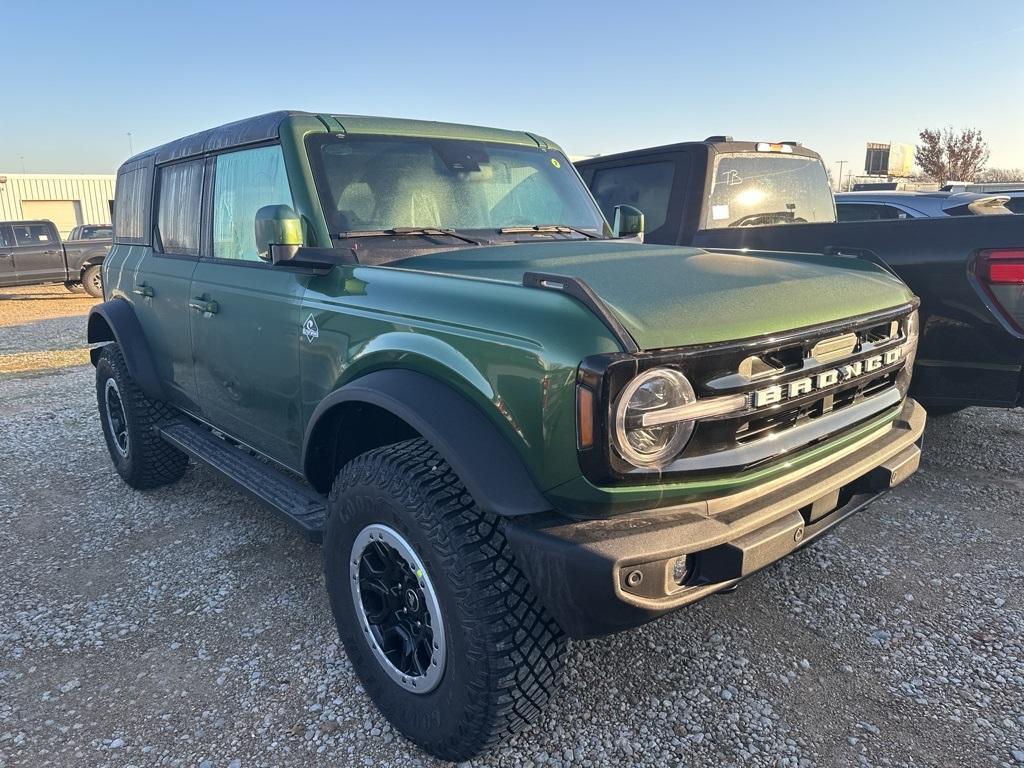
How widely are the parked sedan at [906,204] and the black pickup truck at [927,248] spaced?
2530 mm

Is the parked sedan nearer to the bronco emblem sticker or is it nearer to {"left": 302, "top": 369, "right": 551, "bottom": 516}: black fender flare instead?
the bronco emblem sticker

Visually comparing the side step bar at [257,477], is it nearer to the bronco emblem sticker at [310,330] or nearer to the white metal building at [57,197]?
the bronco emblem sticker at [310,330]

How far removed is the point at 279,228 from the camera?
8.68ft

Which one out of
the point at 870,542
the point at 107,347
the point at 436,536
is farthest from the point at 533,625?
the point at 107,347

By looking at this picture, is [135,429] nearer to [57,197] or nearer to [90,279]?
[90,279]

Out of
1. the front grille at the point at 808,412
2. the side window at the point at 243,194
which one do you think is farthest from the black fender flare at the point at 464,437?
the side window at the point at 243,194

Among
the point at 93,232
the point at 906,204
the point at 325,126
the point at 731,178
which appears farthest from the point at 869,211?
the point at 93,232

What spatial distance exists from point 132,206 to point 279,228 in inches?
106

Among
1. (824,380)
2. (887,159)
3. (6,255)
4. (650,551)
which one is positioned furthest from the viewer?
(887,159)

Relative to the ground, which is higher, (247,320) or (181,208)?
(181,208)

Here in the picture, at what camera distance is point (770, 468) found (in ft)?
6.97

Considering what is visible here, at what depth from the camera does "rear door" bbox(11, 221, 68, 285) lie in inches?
632

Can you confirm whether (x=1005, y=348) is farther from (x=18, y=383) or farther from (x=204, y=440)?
(x=18, y=383)

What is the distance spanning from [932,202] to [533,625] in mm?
6709
